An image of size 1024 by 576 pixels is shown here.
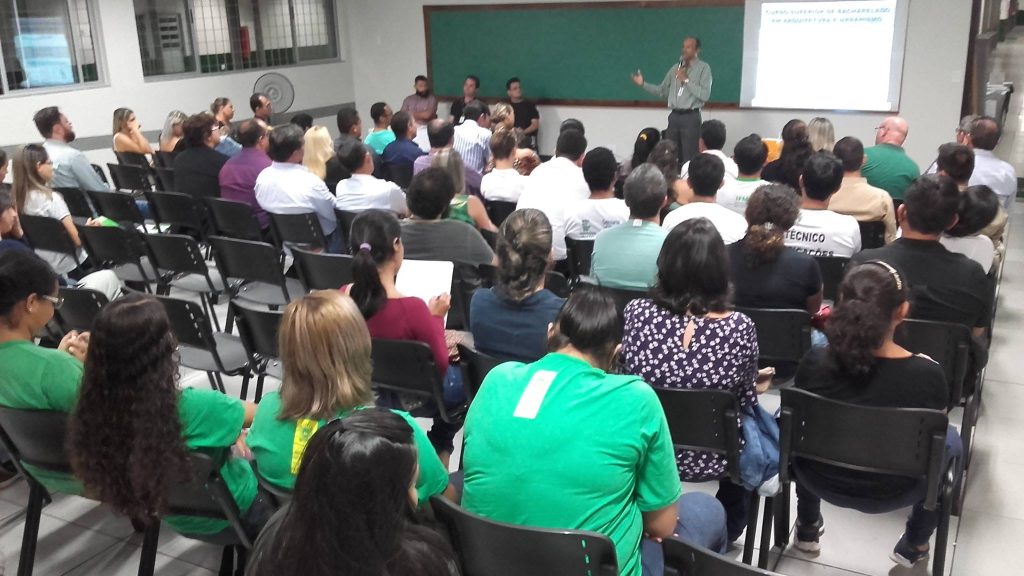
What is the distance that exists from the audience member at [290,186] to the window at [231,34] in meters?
5.33

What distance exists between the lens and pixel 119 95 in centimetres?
912

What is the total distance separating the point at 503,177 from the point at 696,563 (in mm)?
4108

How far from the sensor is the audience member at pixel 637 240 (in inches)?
139

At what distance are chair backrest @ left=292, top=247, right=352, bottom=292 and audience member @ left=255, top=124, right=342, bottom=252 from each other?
1033mm

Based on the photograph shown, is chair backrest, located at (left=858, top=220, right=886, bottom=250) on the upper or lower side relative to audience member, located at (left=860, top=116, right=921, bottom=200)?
→ lower

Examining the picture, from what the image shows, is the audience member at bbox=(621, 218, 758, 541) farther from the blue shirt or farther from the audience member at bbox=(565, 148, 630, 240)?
the audience member at bbox=(565, 148, 630, 240)

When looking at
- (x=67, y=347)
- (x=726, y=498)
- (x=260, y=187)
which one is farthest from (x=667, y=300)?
(x=260, y=187)

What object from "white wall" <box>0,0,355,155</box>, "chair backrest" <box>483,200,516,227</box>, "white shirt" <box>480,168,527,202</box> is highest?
"white wall" <box>0,0,355,155</box>

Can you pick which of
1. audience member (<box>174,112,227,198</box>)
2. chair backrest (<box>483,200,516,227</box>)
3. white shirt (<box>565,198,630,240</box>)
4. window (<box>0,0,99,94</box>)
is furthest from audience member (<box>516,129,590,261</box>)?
window (<box>0,0,99,94</box>)

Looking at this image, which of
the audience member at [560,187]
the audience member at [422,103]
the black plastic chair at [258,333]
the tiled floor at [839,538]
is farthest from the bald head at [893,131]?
the audience member at [422,103]

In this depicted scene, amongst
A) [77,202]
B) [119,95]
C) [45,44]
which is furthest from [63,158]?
[119,95]

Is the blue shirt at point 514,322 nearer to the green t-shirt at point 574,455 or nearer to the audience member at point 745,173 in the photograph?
the green t-shirt at point 574,455

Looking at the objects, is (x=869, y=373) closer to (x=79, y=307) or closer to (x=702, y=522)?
(x=702, y=522)

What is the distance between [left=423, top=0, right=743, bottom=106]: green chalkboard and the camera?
9367 millimetres
